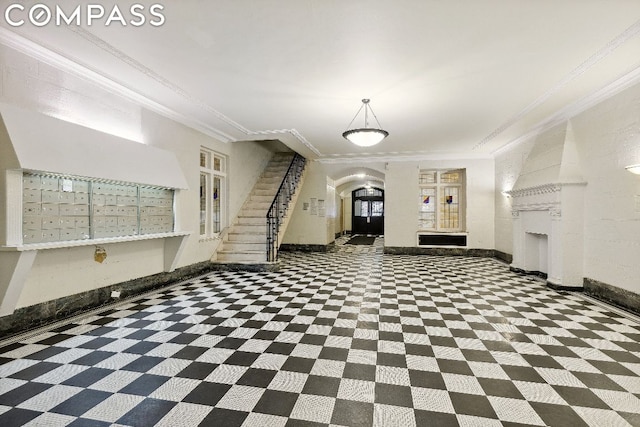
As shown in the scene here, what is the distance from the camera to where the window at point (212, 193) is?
7488 mm

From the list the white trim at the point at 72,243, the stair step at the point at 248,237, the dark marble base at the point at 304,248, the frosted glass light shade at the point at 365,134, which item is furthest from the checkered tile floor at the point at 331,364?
the dark marble base at the point at 304,248

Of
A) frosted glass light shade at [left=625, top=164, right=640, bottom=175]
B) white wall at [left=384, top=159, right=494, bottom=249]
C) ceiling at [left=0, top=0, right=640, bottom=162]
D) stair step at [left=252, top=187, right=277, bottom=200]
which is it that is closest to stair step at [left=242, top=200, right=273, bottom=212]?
stair step at [left=252, top=187, right=277, bottom=200]

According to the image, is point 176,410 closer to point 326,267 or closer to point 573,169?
point 326,267

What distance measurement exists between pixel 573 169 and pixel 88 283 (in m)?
8.05

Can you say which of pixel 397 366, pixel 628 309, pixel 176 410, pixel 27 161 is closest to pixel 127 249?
pixel 27 161

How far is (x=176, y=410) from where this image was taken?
220 cm

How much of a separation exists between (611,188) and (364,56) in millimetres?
4323

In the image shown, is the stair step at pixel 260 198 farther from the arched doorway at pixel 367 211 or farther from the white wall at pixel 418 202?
the arched doorway at pixel 367 211

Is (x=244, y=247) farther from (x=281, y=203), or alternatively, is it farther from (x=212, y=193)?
(x=281, y=203)

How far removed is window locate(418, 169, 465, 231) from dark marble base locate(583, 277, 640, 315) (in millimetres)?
5344

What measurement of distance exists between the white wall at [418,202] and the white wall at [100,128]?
20.0 ft

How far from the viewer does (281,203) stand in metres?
9.46

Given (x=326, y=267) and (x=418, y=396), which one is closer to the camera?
(x=418, y=396)

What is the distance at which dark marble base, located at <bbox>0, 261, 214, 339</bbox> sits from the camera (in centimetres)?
352
